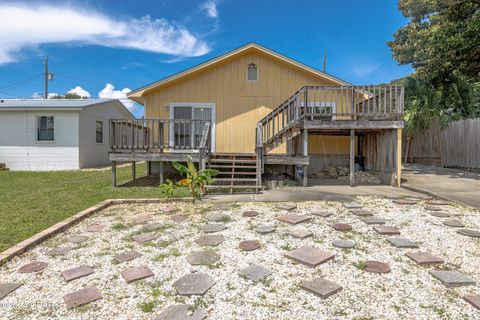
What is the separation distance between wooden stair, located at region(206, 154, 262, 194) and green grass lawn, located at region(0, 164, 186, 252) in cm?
99

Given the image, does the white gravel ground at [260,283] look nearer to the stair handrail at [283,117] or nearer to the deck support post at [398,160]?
the deck support post at [398,160]

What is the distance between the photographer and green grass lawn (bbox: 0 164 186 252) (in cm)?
404

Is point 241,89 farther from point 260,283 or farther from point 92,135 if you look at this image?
point 92,135

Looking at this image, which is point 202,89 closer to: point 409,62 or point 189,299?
point 189,299

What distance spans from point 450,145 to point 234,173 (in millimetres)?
10212

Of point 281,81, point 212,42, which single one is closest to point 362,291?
point 281,81

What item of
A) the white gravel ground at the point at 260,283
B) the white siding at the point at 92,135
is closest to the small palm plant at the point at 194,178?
the white gravel ground at the point at 260,283

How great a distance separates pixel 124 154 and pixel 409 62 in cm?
2078

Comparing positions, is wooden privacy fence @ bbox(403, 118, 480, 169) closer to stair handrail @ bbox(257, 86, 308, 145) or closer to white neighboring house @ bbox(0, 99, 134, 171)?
stair handrail @ bbox(257, 86, 308, 145)

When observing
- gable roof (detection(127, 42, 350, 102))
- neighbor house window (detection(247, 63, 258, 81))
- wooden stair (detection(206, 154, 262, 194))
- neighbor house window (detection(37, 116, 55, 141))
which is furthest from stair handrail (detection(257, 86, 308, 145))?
neighbor house window (detection(37, 116, 55, 141))

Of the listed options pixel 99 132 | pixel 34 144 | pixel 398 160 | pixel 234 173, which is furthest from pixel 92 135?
pixel 398 160

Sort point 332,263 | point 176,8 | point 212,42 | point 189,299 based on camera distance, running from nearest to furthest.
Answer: point 189,299 < point 332,263 < point 176,8 < point 212,42

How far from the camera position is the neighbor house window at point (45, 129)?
13.1 m

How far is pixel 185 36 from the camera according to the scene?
1598cm
